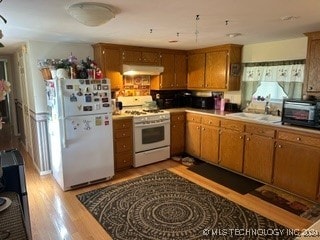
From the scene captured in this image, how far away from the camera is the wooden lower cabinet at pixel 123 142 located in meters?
3.85

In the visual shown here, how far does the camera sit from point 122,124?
12.7ft

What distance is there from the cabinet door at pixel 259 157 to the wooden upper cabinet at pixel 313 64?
2.76 feet

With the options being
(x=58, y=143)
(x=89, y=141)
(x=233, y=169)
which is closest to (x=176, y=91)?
(x=233, y=169)


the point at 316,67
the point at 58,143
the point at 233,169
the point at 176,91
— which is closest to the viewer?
the point at 316,67

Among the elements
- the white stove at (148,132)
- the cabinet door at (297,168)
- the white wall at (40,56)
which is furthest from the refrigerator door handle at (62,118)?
the cabinet door at (297,168)

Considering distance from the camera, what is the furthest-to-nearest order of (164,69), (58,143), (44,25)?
(164,69)
(58,143)
(44,25)

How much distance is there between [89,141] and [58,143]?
41 centimetres

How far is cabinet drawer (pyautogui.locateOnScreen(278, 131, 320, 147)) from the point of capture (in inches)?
110

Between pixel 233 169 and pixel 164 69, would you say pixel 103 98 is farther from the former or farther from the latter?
pixel 233 169

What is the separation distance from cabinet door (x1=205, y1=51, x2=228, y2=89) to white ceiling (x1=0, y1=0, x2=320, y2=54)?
2.28 ft

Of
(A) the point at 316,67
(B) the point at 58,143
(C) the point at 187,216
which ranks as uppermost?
(A) the point at 316,67

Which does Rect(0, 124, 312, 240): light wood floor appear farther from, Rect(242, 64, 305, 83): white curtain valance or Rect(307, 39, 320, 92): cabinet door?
Rect(242, 64, 305, 83): white curtain valance

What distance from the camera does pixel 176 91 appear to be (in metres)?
5.09

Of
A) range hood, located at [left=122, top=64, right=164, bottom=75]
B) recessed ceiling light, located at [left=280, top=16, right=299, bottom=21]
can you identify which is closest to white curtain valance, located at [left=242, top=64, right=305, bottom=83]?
recessed ceiling light, located at [left=280, top=16, right=299, bottom=21]
